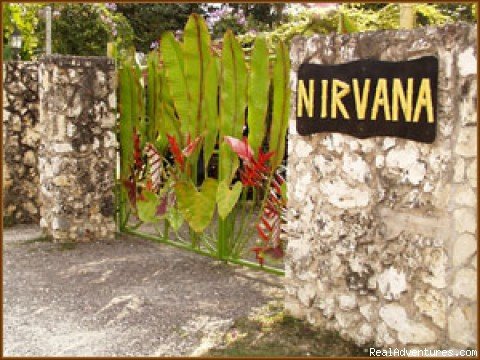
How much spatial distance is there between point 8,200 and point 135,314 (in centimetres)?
371

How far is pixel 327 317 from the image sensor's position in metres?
4.21

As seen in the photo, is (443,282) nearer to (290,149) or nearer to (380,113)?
(380,113)

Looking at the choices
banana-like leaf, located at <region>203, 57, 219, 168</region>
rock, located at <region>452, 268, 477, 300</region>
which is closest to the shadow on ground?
rock, located at <region>452, 268, 477, 300</region>

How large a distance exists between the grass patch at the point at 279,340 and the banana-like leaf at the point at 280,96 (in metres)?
1.32

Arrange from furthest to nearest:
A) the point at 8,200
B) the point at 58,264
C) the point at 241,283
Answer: the point at 8,200 < the point at 58,264 < the point at 241,283

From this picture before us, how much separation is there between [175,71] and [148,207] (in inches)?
51.1

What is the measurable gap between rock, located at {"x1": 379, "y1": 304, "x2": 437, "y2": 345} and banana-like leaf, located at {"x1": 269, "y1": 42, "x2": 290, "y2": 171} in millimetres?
1751

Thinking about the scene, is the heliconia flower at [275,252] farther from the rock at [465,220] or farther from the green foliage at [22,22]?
the green foliage at [22,22]

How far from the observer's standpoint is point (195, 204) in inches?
228

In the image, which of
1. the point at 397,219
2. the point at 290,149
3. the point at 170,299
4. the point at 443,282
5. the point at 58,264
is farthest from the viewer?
the point at 58,264

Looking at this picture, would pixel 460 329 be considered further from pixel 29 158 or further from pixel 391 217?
pixel 29 158

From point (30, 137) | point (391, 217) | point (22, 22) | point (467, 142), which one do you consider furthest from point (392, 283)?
point (22, 22)

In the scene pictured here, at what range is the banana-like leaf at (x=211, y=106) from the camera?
5723mm

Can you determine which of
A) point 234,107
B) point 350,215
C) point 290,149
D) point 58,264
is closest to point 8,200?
point 58,264
